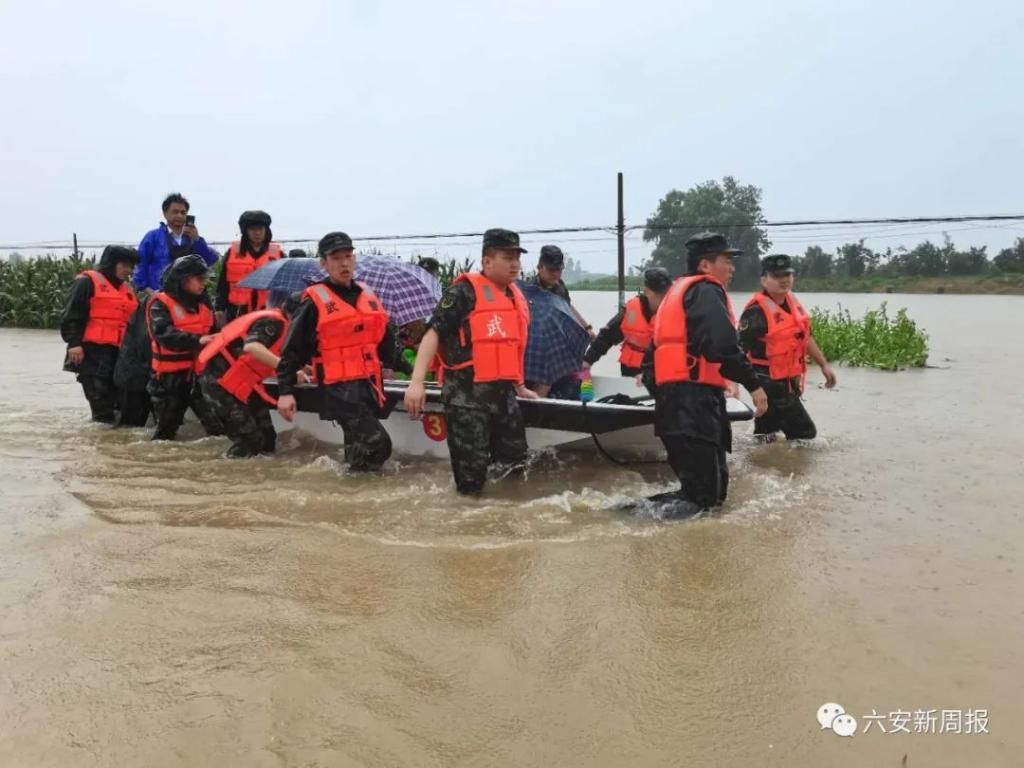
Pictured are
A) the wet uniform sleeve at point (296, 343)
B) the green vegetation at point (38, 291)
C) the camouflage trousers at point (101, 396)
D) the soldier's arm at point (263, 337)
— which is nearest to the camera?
the wet uniform sleeve at point (296, 343)

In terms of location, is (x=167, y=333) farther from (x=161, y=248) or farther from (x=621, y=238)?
(x=621, y=238)

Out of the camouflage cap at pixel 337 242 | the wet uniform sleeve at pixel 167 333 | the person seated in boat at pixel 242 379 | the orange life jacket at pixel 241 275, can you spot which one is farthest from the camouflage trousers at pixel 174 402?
the camouflage cap at pixel 337 242

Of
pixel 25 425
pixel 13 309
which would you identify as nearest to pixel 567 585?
pixel 25 425

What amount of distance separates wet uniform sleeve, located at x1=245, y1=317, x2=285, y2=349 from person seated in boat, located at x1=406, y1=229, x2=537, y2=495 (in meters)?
1.38

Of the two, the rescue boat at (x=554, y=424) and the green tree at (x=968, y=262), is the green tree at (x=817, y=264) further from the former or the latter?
the rescue boat at (x=554, y=424)

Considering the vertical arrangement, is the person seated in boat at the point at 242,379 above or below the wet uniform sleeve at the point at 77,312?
below

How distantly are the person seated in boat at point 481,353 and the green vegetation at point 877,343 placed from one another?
8.41 metres

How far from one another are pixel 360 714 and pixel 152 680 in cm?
71

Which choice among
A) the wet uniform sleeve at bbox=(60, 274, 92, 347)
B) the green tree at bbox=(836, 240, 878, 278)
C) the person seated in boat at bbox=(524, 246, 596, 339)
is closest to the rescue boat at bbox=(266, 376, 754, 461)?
the person seated in boat at bbox=(524, 246, 596, 339)

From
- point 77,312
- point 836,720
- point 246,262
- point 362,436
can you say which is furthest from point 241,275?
point 836,720

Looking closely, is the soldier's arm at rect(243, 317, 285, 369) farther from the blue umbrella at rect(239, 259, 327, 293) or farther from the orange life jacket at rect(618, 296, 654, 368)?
the orange life jacket at rect(618, 296, 654, 368)

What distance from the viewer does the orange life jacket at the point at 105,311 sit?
22.9 ft

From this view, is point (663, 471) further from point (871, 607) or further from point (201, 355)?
point (201, 355)

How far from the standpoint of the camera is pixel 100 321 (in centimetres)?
700
